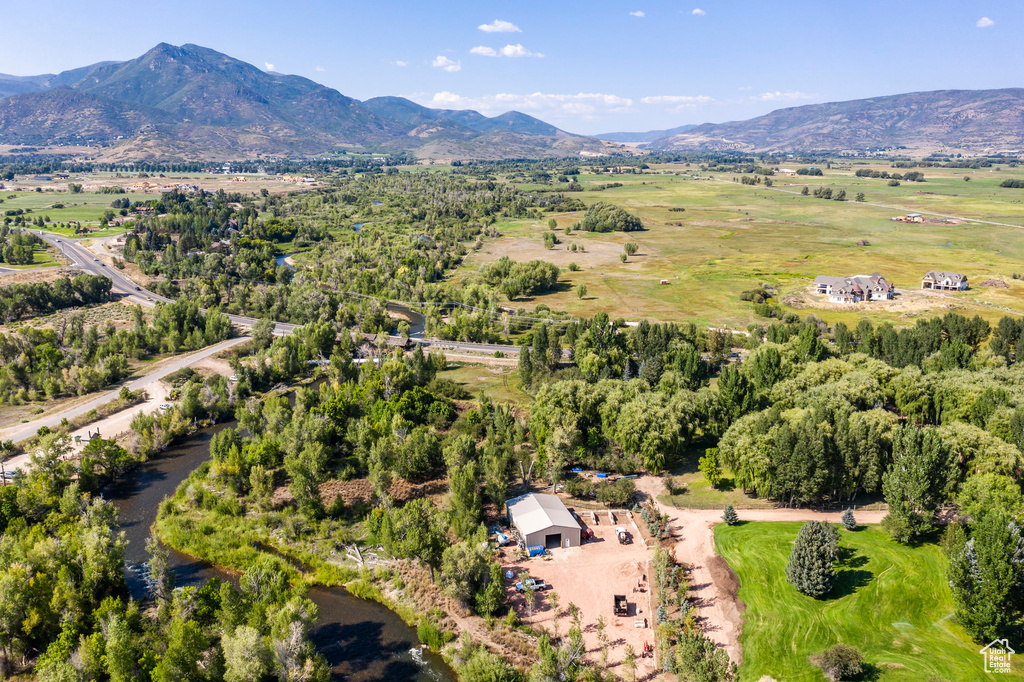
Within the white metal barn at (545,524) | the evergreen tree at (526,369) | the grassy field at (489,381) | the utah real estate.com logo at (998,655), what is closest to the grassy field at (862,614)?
the utah real estate.com logo at (998,655)

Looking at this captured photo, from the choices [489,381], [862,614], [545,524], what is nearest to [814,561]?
[862,614]

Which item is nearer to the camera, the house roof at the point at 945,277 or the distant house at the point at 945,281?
the house roof at the point at 945,277

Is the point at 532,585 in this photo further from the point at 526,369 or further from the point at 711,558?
the point at 526,369

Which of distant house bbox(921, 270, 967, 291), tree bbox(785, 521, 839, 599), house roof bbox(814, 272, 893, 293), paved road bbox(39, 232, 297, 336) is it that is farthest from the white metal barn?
distant house bbox(921, 270, 967, 291)

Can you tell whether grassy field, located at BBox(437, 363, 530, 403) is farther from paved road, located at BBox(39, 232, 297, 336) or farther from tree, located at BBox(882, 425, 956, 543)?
tree, located at BBox(882, 425, 956, 543)

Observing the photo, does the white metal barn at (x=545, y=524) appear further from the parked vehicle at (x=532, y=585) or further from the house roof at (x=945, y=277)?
the house roof at (x=945, y=277)

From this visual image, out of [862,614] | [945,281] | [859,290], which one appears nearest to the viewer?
[862,614]
